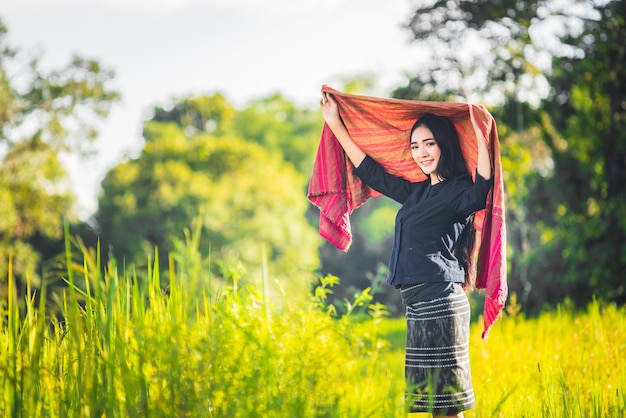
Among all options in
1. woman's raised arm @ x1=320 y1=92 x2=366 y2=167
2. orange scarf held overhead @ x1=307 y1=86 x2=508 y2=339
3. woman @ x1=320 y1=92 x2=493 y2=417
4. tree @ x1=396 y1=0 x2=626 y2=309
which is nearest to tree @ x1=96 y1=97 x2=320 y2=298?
tree @ x1=396 y1=0 x2=626 y2=309

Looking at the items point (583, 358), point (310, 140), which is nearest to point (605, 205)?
point (583, 358)

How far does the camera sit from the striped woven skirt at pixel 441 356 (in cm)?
305

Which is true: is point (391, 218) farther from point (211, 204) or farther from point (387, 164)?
point (387, 164)

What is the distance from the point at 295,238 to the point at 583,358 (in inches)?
771

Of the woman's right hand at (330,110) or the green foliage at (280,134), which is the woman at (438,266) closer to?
the woman's right hand at (330,110)

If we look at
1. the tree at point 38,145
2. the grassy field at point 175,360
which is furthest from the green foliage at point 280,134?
the grassy field at point 175,360

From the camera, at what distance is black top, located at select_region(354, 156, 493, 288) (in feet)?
10.3

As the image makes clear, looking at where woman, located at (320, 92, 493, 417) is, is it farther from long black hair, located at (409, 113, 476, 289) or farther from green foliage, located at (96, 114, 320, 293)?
green foliage, located at (96, 114, 320, 293)

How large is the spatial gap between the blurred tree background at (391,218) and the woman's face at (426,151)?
831 millimetres

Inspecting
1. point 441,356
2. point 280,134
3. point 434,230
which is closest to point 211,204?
point 280,134

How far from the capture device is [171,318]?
8.79 feet

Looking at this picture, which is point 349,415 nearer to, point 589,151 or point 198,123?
point 589,151

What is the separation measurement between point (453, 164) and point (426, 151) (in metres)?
0.16

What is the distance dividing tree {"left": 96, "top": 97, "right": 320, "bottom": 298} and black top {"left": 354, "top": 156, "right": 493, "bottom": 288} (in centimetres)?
1631
